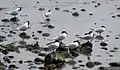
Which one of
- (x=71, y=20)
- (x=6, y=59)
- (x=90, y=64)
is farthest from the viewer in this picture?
(x=71, y=20)

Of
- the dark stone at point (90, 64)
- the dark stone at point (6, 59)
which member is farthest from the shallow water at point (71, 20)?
the dark stone at point (6, 59)

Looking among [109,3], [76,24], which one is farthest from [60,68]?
[109,3]

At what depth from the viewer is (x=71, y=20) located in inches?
860

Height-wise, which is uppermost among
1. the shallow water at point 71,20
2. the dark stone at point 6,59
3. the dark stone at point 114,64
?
the shallow water at point 71,20

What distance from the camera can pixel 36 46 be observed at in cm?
1650

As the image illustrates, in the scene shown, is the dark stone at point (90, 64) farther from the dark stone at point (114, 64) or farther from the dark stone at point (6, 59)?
the dark stone at point (6, 59)

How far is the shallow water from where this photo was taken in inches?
631

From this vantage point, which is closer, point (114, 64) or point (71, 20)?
point (114, 64)

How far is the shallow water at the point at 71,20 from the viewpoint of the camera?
16031 millimetres

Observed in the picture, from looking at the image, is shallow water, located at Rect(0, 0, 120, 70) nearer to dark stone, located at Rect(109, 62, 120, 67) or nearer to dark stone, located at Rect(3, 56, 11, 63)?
dark stone, located at Rect(109, 62, 120, 67)

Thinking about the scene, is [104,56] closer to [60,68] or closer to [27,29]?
[60,68]

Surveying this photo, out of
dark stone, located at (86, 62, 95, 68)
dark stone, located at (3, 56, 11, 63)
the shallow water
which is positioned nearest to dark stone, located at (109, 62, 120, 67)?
the shallow water

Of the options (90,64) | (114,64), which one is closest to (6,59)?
(90,64)

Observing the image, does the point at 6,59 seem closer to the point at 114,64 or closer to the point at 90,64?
the point at 90,64
